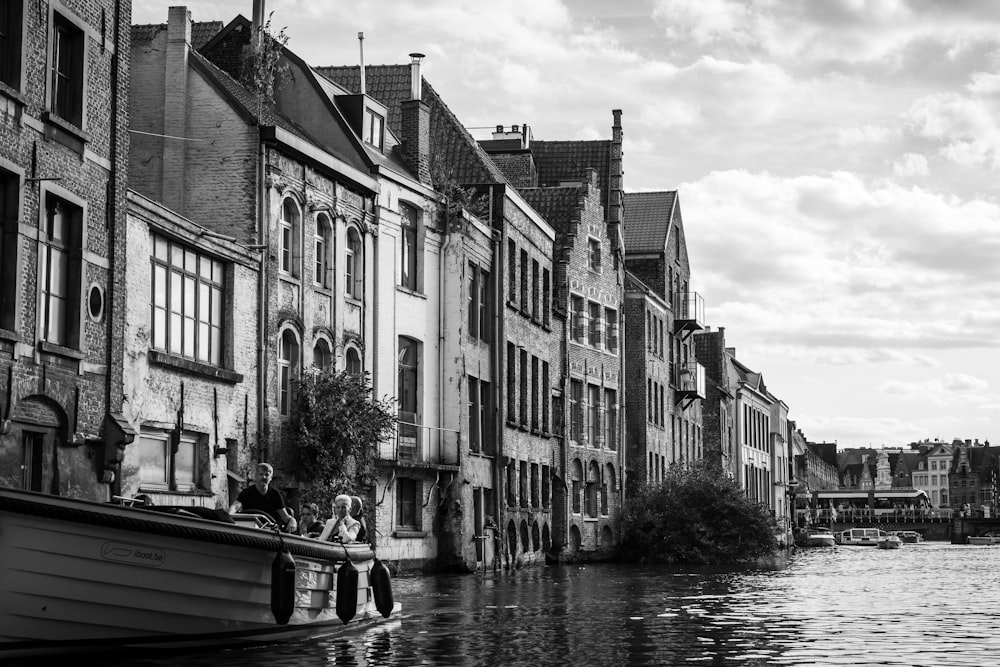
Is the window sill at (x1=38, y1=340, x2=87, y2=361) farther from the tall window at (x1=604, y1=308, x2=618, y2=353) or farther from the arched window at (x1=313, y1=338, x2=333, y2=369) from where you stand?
the tall window at (x1=604, y1=308, x2=618, y2=353)

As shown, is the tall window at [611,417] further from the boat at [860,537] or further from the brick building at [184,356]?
the boat at [860,537]

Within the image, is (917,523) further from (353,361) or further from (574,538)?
(353,361)

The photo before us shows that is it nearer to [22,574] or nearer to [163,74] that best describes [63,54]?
[163,74]

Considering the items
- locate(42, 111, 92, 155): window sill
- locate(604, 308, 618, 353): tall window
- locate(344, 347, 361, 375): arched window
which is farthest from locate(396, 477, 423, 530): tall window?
locate(604, 308, 618, 353): tall window

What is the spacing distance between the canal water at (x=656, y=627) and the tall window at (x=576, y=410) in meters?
17.1

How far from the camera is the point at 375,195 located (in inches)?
1441

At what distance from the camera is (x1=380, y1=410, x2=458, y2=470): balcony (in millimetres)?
37156

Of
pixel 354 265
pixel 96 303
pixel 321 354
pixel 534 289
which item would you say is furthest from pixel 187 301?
pixel 534 289

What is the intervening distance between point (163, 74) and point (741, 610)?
15.8 m

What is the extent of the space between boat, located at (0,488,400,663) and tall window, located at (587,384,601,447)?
125 feet

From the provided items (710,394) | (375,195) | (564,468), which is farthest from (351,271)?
(710,394)

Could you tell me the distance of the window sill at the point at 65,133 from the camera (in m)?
22.9

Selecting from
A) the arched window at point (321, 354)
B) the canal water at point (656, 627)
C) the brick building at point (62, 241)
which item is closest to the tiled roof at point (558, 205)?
the canal water at point (656, 627)

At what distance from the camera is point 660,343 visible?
68.9 m
